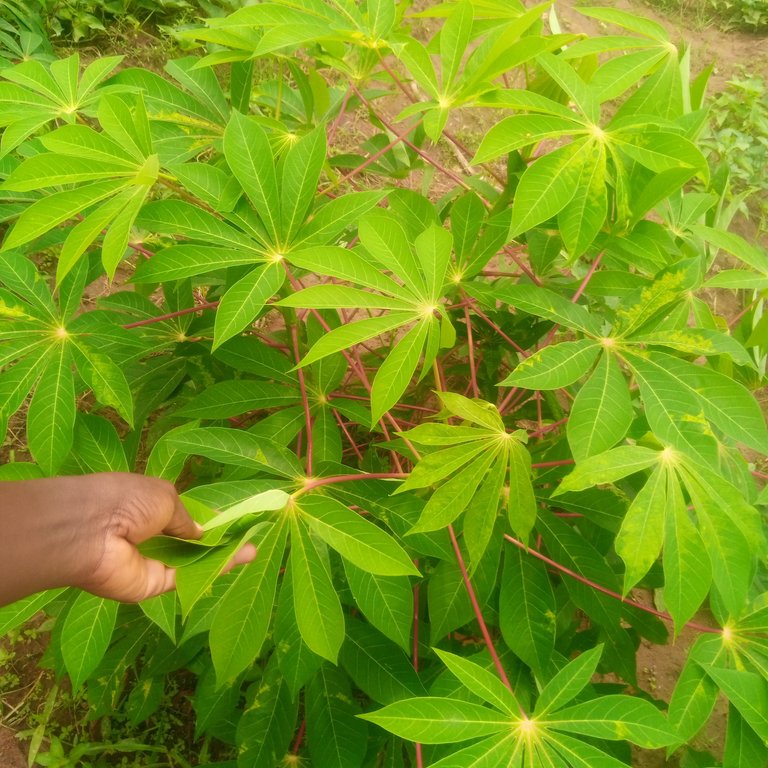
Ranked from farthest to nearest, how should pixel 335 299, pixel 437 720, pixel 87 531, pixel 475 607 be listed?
pixel 475 607 < pixel 335 299 < pixel 437 720 < pixel 87 531

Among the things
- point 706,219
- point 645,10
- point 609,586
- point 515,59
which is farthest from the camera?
point 645,10

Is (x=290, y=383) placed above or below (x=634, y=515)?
below

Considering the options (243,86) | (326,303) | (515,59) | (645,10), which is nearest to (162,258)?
(326,303)

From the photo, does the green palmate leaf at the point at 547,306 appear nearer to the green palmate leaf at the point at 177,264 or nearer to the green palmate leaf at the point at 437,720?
the green palmate leaf at the point at 177,264

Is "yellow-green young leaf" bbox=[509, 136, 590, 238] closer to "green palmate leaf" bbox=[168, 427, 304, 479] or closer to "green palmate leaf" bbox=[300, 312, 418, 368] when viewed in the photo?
"green palmate leaf" bbox=[300, 312, 418, 368]

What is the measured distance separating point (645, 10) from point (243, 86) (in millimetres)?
3183

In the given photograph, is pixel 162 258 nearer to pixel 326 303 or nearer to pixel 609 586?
pixel 326 303

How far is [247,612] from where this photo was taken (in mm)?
923

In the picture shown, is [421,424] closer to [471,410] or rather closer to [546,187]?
[471,410]

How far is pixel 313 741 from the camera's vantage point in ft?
3.73

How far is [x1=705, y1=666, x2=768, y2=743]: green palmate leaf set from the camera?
35.9 inches

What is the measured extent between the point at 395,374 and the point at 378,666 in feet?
1.91

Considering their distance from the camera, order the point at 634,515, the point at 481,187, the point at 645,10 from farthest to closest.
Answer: the point at 645,10 → the point at 481,187 → the point at 634,515

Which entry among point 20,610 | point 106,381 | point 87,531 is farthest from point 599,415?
point 20,610
